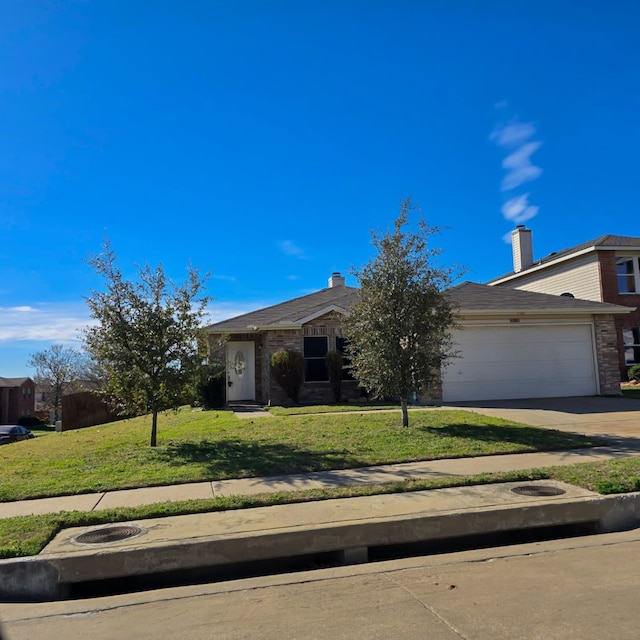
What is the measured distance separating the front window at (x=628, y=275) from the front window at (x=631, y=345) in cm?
182

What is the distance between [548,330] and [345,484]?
1249 cm

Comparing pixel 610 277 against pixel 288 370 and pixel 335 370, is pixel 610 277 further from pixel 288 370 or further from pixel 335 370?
pixel 288 370

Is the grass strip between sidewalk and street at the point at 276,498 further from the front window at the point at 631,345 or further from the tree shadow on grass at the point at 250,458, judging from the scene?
the front window at the point at 631,345

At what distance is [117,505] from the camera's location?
21.4 ft

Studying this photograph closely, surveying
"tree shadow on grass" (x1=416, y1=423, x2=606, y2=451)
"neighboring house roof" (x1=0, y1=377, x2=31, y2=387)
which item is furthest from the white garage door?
"neighboring house roof" (x1=0, y1=377, x2=31, y2=387)

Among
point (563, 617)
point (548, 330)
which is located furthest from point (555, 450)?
point (548, 330)

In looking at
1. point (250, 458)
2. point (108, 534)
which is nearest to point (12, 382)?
point (250, 458)

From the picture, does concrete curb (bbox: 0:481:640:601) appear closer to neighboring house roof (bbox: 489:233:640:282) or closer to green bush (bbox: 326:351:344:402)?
green bush (bbox: 326:351:344:402)

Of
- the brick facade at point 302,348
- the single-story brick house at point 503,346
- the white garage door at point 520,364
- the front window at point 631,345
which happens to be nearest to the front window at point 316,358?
the single-story brick house at point 503,346

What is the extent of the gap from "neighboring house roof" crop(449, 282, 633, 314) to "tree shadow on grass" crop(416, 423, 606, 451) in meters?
6.06

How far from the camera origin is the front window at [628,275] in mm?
24078

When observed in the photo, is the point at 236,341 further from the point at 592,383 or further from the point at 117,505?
the point at 117,505

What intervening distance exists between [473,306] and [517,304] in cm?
156

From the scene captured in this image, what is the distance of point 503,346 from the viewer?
1698 centimetres
